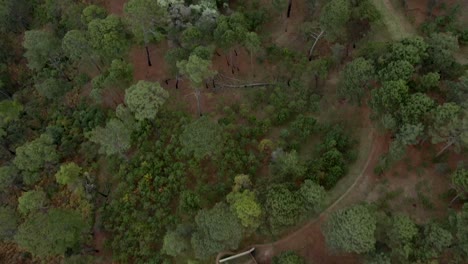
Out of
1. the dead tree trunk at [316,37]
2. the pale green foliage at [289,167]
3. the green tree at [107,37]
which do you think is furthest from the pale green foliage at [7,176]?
the dead tree trunk at [316,37]

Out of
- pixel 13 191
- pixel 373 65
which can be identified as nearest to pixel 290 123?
pixel 373 65

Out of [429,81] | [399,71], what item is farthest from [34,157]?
[429,81]

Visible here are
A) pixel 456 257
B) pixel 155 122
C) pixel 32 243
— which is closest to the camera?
pixel 456 257

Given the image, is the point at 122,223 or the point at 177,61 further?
the point at 177,61

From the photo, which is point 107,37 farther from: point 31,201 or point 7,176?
point 31,201

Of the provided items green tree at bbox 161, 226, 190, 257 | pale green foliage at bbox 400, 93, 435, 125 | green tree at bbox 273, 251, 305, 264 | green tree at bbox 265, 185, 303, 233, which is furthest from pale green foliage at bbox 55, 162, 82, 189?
pale green foliage at bbox 400, 93, 435, 125

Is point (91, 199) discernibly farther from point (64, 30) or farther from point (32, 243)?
point (64, 30)

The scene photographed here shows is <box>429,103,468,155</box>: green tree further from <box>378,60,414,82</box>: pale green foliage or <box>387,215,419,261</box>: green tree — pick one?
<box>387,215,419,261</box>: green tree
